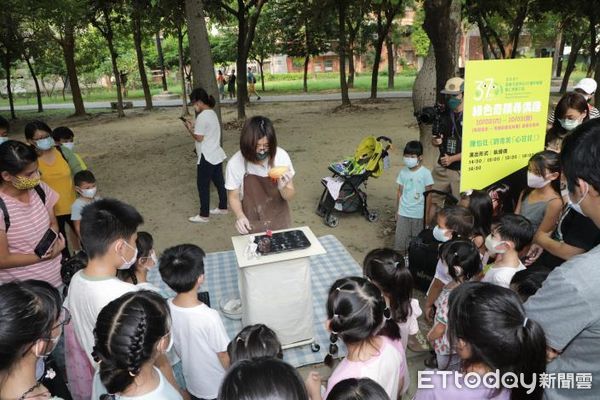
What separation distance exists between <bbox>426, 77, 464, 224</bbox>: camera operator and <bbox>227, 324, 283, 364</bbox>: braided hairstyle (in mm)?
2794

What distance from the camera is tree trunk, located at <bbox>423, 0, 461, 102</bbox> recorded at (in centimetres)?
485

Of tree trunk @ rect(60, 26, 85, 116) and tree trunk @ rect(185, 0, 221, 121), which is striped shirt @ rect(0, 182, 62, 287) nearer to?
tree trunk @ rect(185, 0, 221, 121)

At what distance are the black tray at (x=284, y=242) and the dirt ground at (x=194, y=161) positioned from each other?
6.08 ft

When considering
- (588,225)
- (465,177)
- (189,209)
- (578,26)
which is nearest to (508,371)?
(588,225)

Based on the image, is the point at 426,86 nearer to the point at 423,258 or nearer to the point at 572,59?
the point at 423,258

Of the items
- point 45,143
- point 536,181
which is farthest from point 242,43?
point 536,181

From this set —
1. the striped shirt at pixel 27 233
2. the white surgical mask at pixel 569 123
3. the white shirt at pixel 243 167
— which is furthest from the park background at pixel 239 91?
the striped shirt at pixel 27 233

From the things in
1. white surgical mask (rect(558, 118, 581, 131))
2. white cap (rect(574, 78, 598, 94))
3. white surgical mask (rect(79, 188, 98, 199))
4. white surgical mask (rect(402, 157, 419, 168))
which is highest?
white cap (rect(574, 78, 598, 94))

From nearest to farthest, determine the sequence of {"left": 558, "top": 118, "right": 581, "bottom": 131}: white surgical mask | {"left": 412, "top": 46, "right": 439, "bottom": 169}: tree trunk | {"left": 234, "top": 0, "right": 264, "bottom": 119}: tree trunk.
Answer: {"left": 558, "top": 118, "right": 581, "bottom": 131}: white surgical mask
{"left": 412, "top": 46, "right": 439, "bottom": 169}: tree trunk
{"left": 234, "top": 0, "right": 264, "bottom": 119}: tree trunk

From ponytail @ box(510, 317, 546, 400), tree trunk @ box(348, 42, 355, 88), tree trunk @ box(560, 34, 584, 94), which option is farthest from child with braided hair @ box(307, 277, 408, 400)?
tree trunk @ box(560, 34, 584, 94)

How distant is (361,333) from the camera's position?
5.87ft

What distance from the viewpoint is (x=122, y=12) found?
15578mm

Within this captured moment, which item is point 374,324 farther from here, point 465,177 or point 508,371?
point 465,177

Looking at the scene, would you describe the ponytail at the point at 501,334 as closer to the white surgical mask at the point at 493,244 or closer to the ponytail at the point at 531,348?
the ponytail at the point at 531,348
